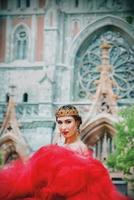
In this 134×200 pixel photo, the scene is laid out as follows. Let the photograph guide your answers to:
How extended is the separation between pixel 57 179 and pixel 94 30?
60.5 ft

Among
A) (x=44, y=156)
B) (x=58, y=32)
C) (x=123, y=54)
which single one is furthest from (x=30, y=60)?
(x=44, y=156)

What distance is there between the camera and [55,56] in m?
20.6

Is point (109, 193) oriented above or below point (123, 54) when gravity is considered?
below

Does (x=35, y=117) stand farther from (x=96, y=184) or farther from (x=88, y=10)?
(x=96, y=184)

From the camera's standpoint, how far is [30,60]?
21.0 meters

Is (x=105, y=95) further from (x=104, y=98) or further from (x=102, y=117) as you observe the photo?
(x=102, y=117)

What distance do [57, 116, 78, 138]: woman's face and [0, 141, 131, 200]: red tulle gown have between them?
0.28 metres

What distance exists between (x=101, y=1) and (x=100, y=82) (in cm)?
447

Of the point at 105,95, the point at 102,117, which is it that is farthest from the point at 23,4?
the point at 102,117

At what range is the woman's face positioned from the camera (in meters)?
3.09

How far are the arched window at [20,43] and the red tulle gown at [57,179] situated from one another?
18475 millimetres

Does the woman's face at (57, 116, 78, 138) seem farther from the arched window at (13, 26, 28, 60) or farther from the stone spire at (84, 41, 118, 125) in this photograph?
the arched window at (13, 26, 28, 60)

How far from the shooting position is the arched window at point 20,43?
2120 cm

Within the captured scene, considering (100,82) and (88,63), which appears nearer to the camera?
(100,82)
